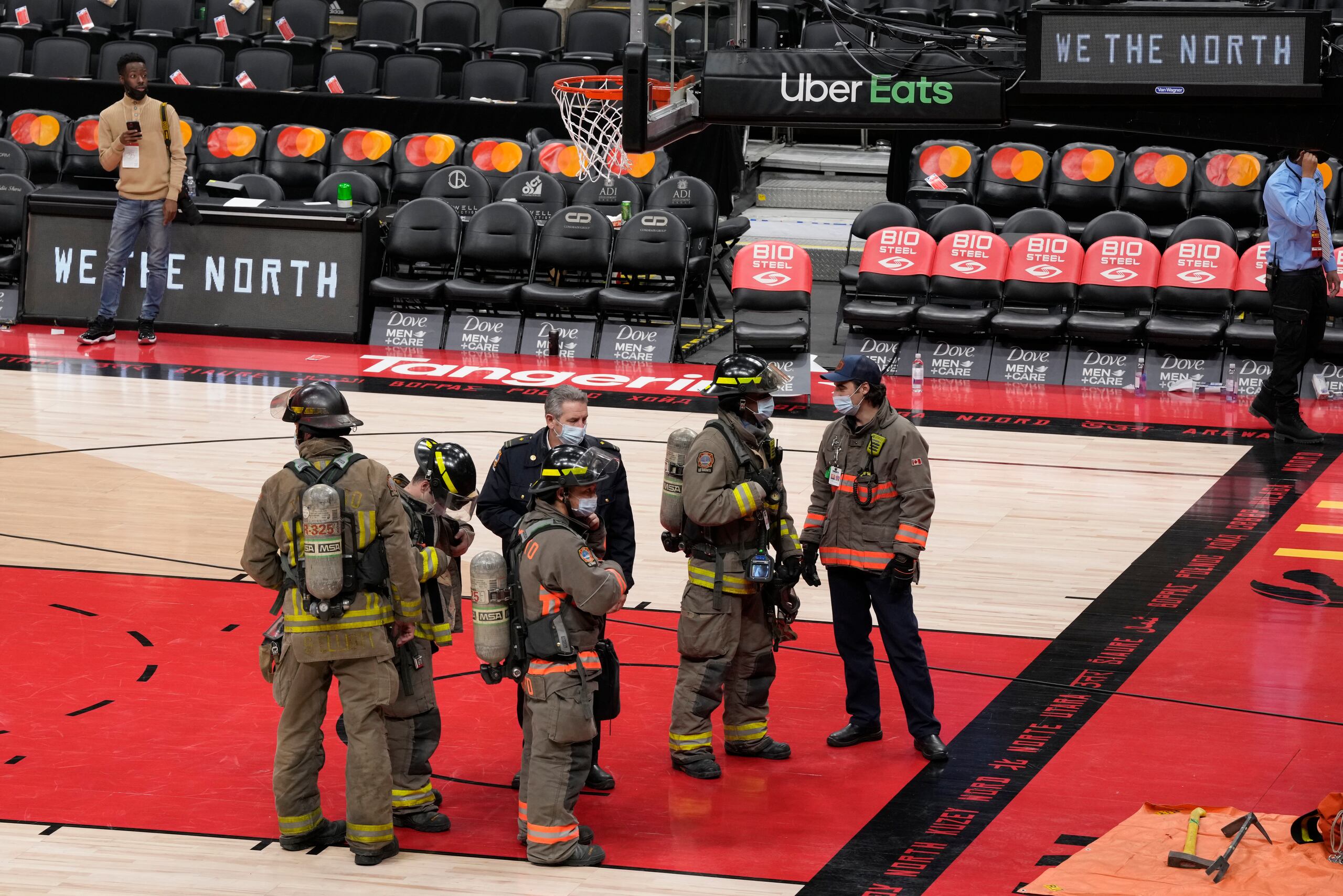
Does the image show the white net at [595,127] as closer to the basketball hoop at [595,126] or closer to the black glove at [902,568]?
the basketball hoop at [595,126]

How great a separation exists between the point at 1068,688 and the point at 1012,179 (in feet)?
33.0

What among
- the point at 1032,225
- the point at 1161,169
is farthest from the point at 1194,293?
the point at 1161,169

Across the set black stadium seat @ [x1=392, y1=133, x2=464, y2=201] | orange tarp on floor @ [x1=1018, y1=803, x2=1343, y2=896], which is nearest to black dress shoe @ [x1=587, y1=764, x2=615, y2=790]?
orange tarp on floor @ [x1=1018, y1=803, x2=1343, y2=896]

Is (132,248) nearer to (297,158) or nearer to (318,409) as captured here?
(297,158)

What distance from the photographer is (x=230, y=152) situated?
18.8 metres

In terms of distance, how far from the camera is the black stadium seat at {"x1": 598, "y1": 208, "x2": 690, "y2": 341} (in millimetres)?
15555

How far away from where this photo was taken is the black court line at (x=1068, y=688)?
629cm

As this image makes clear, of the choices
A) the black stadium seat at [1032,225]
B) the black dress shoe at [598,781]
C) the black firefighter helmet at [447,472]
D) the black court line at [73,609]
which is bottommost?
the black dress shoe at [598,781]

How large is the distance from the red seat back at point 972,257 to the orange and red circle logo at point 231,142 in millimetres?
7825

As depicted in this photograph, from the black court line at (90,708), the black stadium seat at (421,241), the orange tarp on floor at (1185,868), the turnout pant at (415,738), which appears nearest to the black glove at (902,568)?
the orange tarp on floor at (1185,868)

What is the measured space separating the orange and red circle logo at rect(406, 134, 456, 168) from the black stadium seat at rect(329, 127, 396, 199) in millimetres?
287

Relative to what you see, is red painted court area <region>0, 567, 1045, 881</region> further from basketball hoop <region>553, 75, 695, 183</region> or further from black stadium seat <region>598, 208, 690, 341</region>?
basketball hoop <region>553, 75, 695, 183</region>

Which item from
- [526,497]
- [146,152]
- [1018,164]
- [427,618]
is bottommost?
[427,618]

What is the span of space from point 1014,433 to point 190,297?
8.04m
